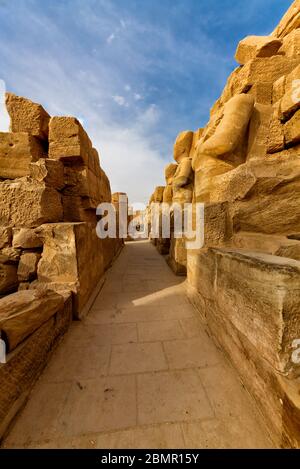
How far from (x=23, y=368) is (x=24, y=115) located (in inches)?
133

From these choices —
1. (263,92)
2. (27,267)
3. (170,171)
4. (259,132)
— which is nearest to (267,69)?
(263,92)

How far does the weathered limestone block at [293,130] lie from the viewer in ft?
6.53

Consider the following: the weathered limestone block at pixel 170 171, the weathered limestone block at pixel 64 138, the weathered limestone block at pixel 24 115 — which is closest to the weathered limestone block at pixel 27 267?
the weathered limestone block at pixel 64 138

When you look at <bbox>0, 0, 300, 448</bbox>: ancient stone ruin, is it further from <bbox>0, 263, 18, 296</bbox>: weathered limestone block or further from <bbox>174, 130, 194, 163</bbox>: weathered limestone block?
<bbox>174, 130, 194, 163</bbox>: weathered limestone block

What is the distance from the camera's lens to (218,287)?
172 centimetres

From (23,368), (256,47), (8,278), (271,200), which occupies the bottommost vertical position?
(23,368)

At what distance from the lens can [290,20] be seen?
3.73m

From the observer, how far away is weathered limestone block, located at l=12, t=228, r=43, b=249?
229cm

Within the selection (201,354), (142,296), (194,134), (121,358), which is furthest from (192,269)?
(194,134)

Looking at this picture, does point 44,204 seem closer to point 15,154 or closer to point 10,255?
point 10,255

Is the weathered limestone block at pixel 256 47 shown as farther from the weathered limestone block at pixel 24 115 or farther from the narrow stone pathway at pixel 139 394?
the narrow stone pathway at pixel 139 394
